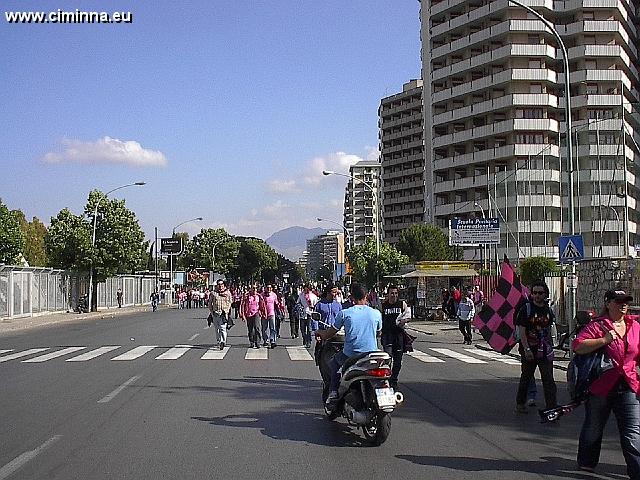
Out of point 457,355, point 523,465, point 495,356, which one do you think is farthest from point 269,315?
point 523,465

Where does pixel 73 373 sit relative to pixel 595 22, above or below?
below

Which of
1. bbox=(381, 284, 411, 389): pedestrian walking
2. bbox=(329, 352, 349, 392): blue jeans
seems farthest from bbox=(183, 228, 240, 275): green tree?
bbox=(329, 352, 349, 392): blue jeans

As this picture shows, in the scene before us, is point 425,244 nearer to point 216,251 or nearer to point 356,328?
point 216,251

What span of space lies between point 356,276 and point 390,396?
73269mm

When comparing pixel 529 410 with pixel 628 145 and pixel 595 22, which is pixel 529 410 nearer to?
pixel 628 145

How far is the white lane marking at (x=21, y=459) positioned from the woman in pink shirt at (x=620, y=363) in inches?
199

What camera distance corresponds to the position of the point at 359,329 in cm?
898

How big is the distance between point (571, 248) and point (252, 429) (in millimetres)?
11214

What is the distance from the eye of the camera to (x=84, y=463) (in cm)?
748

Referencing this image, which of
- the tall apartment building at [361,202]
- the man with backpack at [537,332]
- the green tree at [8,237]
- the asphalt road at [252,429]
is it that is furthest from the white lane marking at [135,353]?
the tall apartment building at [361,202]

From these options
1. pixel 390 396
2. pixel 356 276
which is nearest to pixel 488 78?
pixel 356 276

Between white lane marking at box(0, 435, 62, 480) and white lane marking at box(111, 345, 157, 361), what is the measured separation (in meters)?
10.2

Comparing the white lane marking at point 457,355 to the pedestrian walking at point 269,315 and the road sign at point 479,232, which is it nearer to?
the pedestrian walking at point 269,315

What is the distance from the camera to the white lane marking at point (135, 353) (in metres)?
19.0
